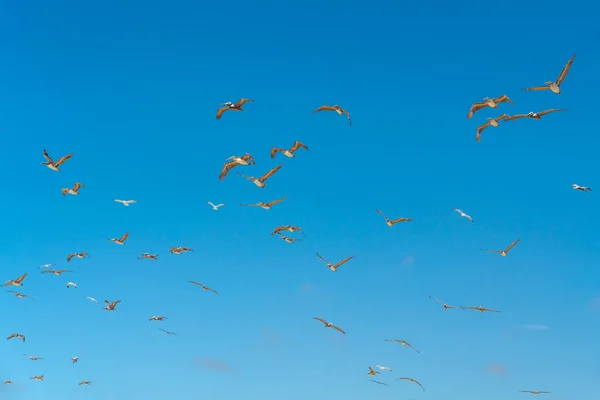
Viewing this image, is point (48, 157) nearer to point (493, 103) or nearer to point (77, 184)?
point (77, 184)

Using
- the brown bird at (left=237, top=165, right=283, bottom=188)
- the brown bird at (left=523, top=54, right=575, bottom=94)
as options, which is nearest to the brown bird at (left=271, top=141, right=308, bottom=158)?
the brown bird at (left=237, top=165, right=283, bottom=188)

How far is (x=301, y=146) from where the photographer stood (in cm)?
6350

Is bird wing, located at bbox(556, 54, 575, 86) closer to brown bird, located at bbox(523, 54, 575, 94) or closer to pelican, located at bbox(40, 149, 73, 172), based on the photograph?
brown bird, located at bbox(523, 54, 575, 94)

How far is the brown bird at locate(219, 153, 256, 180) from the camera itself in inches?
2467

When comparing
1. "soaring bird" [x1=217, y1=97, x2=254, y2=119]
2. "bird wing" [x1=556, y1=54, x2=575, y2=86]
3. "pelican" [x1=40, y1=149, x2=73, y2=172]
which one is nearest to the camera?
"bird wing" [x1=556, y1=54, x2=575, y2=86]

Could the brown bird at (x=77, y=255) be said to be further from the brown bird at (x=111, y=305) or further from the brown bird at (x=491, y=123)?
the brown bird at (x=491, y=123)

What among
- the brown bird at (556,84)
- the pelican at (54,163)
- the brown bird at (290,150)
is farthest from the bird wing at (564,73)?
the pelican at (54,163)

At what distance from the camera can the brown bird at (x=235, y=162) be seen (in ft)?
206

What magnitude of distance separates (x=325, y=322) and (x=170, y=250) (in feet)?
61.8

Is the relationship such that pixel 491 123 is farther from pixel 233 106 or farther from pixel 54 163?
pixel 54 163

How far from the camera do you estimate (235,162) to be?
206ft

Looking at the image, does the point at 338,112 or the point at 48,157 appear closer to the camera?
the point at 338,112

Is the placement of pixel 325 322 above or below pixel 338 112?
below

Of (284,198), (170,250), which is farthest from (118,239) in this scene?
(284,198)
